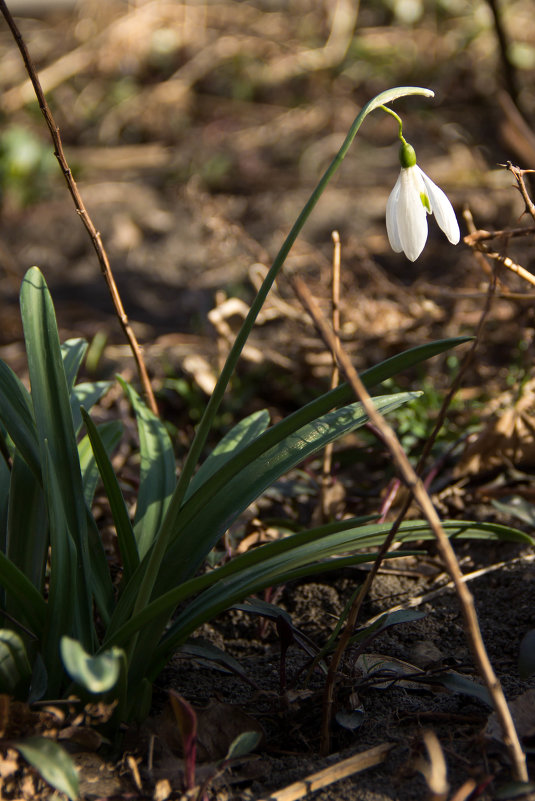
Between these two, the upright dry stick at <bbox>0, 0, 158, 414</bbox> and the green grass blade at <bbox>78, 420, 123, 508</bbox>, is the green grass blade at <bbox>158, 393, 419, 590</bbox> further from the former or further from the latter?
the upright dry stick at <bbox>0, 0, 158, 414</bbox>

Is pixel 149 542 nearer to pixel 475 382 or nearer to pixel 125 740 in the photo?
pixel 125 740

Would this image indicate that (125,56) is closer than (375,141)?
No

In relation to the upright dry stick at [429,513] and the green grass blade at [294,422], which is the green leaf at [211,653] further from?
the upright dry stick at [429,513]

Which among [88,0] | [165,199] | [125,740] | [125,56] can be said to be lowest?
[125,740]

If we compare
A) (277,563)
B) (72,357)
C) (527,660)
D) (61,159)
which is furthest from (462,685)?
(61,159)

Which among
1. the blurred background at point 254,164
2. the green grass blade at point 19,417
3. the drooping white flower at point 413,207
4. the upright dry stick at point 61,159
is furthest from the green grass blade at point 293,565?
the blurred background at point 254,164

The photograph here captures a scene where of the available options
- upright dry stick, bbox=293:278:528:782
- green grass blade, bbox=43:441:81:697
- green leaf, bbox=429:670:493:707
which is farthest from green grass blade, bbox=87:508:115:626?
upright dry stick, bbox=293:278:528:782

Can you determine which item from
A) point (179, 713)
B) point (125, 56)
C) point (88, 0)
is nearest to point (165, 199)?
point (125, 56)
